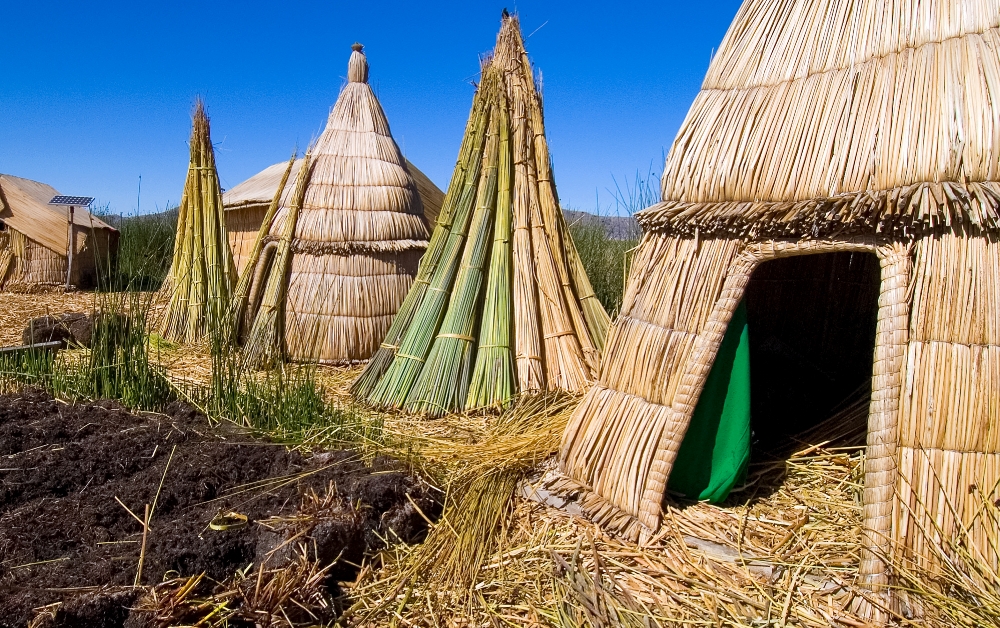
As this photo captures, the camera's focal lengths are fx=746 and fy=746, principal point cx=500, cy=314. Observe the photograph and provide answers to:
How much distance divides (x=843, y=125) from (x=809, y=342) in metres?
2.12

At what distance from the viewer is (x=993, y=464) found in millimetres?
2314

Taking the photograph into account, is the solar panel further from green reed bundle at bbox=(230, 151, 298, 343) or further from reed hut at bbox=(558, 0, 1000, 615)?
reed hut at bbox=(558, 0, 1000, 615)

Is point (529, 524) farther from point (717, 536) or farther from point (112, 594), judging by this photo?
point (112, 594)

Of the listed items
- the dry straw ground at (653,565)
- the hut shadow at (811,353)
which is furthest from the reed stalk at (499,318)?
the hut shadow at (811,353)

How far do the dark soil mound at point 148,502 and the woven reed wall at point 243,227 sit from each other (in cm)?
558

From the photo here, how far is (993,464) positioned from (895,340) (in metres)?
0.47

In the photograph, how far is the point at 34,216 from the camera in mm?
9984

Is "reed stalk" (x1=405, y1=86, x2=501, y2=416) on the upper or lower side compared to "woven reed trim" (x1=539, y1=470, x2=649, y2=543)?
upper

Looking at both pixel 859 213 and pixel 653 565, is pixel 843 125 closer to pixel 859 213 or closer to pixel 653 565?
pixel 859 213

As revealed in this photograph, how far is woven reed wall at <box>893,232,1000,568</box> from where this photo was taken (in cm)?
230

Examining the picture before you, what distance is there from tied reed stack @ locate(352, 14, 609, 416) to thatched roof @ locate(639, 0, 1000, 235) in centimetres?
176

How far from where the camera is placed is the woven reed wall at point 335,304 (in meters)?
6.12

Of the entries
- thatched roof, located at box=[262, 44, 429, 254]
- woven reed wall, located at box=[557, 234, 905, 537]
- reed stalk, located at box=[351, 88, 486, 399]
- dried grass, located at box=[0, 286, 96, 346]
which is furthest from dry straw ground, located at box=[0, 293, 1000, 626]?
dried grass, located at box=[0, 286, 96, 346]

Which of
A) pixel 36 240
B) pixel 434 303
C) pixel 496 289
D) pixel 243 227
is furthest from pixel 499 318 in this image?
pixel 36 240
